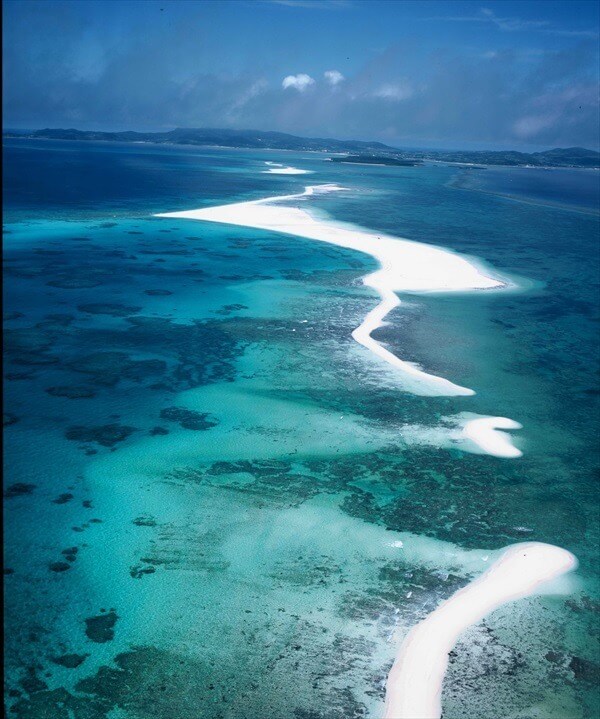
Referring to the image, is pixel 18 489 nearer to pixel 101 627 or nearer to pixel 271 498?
pixel 101 627

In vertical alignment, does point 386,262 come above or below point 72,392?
above

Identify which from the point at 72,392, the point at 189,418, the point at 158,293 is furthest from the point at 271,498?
the point at 158,293

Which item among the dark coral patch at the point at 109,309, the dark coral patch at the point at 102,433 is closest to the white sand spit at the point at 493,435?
the dark coral patch at the point at 102,433

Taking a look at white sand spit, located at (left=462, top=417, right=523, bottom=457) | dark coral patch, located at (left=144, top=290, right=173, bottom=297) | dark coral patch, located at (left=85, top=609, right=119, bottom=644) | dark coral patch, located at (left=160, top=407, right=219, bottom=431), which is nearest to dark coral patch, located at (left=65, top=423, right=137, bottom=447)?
dark coral patch, located at (left=160, top=407, right=219, bottom=431)

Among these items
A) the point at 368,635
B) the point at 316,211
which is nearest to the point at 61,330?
the point at 368,635

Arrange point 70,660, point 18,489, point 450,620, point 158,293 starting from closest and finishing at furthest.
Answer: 1. point 70,660
2. point 450,620
3. point 18,489
4. point 158,293

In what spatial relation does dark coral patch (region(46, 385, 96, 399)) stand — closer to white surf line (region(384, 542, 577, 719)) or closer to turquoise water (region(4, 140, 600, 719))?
turquoise water (region(4, 140, 600, 719))
